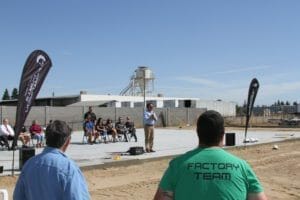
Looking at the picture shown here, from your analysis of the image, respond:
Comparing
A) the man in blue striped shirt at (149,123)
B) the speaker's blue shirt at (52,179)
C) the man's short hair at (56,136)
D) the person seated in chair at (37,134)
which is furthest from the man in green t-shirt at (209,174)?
the person seated in chair at (37,134)

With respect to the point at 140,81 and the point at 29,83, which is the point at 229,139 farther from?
the point at 140,81

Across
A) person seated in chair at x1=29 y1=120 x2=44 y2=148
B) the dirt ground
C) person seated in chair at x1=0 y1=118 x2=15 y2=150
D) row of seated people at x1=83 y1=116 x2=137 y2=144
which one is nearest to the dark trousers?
person seated in chair at x1=0 y1=118 x2=15 y2=150

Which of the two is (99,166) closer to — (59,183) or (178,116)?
(59,183)

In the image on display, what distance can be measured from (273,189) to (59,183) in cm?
863

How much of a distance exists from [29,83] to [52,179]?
9.01 m

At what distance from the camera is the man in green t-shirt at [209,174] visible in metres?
3.40

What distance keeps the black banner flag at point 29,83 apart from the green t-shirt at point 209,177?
9.47m

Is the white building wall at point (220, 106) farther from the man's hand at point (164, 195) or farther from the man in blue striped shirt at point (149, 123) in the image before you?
the man's hand at point (164, 195)

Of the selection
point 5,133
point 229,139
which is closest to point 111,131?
point 5,133

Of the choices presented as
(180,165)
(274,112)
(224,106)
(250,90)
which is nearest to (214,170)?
(180,165)

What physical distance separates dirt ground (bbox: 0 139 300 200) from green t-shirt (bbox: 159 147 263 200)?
7013 mm

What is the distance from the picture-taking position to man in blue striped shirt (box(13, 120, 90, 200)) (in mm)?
3863

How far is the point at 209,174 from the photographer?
3.40 metres

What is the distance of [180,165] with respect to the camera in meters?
3.50
